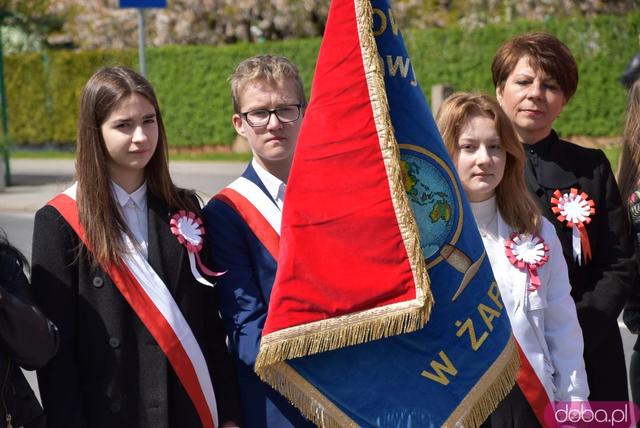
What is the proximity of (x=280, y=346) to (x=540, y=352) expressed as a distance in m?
0.99

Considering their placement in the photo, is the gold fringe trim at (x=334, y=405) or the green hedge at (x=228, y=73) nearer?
the gold fringe trim at (x=334, y=405)

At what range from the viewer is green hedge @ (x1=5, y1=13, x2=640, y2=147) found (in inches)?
765

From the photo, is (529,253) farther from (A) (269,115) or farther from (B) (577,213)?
(A) (269,115)

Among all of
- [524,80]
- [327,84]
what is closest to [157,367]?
[327,84]

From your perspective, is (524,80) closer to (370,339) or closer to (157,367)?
(370,339)

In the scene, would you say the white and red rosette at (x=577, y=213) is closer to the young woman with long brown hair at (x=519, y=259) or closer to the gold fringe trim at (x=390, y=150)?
the young woman with long brown hair at (x=519, y=259)

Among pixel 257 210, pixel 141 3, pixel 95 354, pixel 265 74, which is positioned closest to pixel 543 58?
pixel 265 74

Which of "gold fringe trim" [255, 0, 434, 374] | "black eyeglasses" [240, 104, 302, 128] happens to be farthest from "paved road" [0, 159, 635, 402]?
"gold fringe trim" [255, 0, 434, 374]

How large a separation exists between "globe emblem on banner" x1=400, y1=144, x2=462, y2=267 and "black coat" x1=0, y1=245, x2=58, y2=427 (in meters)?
1.06

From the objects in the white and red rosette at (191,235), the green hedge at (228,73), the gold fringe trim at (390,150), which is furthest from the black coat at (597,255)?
the green hedge at (228,73)

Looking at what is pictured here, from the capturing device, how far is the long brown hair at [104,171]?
2.96 metres

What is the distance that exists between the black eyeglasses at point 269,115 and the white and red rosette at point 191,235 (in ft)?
1.16

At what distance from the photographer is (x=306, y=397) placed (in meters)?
2.86

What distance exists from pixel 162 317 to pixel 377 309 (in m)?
0.66
